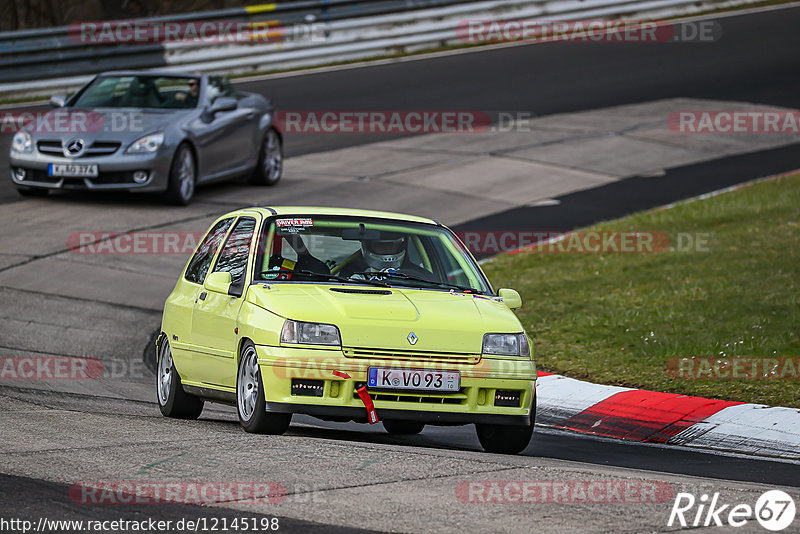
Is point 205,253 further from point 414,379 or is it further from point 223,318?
point 414,379

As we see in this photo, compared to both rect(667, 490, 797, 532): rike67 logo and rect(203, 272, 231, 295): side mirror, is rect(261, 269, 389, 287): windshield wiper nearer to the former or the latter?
rect(203, 272, 231, 295): side mirror

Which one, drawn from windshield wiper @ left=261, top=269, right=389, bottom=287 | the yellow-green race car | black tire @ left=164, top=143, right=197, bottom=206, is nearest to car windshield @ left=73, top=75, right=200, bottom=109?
black tire @ left=164, top=143, right=197, bottom=206

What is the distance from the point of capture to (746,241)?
15.5 metres

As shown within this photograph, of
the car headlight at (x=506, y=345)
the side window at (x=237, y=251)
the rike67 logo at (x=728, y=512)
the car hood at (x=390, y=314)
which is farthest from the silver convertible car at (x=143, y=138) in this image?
the rike67 logo at (x=728, y=512)

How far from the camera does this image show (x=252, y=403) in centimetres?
787

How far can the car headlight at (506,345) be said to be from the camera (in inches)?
307

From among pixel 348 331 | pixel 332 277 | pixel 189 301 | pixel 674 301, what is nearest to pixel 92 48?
pixel 674 301

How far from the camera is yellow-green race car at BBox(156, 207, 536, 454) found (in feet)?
24.7

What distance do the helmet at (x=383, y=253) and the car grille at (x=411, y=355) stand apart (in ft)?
3.66

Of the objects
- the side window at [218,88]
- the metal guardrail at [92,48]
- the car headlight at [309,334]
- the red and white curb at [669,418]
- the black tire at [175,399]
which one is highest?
the metal guardrail at [92,48]

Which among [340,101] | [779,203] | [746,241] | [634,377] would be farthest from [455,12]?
[634,377]

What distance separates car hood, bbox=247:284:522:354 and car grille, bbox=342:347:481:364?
0.9 inches

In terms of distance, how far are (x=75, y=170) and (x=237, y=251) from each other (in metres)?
8.54

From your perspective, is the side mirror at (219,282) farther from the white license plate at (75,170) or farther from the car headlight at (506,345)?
the white license plate at (75,170)
